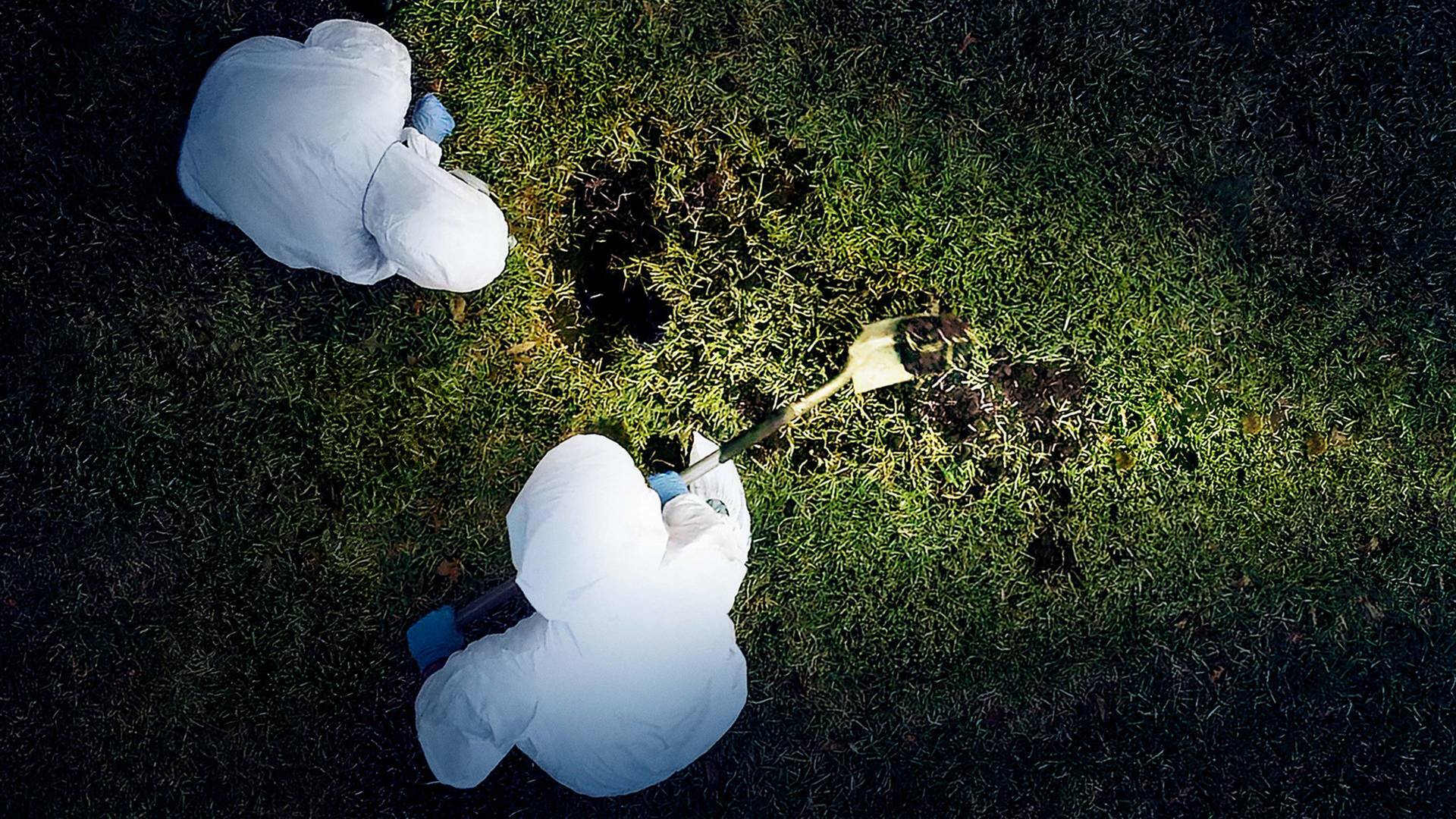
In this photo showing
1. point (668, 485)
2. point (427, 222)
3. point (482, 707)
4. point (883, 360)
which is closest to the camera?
point (427, 222)

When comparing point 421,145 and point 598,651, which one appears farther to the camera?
point 421,145

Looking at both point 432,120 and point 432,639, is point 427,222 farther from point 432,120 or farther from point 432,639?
point 432,639

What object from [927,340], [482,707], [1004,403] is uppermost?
[927,340]

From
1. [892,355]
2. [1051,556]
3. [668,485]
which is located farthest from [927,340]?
[668,485]

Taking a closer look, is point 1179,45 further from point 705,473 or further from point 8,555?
point 8,555

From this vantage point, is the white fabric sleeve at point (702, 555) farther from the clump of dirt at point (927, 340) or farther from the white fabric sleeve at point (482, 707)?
the clump of dirt at point (927, 340)

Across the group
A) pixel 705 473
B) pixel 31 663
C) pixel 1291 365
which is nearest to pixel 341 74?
pixel 705 473

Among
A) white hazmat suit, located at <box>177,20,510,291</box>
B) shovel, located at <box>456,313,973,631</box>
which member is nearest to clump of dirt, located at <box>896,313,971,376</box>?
shovel, located at <box>456,313,973,631</box>
